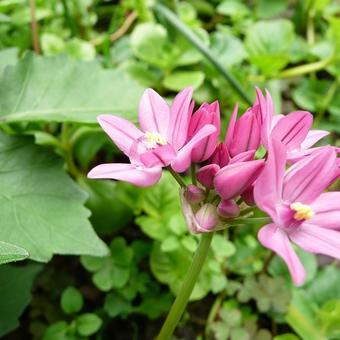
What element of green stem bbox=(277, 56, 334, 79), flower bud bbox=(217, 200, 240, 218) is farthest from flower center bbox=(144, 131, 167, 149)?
green stem bbox=(277, 56, 334, 79)

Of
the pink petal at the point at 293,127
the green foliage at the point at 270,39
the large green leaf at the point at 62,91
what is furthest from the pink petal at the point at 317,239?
the green foliage at the point at 270,39

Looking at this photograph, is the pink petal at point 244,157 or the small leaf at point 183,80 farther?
the small leaf at point 183,80

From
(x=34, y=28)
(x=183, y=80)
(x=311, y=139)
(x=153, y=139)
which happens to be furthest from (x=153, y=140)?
(x=34, y=28)

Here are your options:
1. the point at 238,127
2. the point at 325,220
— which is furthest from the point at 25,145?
the point at 325,220

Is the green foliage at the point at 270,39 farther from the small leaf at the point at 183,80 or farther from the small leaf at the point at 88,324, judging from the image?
the small leaf at the point at 88,324

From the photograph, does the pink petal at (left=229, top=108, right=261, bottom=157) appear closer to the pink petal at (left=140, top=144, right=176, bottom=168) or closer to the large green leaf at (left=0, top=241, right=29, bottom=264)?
the pink petal at (left=140, top=144, right=176, bottom=168)

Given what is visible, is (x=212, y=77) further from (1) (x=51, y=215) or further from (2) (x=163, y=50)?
(1) (x=51, y=215)
